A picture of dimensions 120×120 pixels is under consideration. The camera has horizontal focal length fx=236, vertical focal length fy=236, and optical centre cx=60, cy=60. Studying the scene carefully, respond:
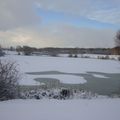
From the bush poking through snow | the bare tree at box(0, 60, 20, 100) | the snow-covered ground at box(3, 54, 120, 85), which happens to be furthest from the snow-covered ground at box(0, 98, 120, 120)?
the snow-covered ground at box(3, 54, 120, 85)

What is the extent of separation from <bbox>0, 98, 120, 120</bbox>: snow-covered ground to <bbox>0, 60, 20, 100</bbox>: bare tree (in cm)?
250

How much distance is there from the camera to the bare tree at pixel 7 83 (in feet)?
32.7

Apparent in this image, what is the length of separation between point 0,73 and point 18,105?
10.7 feet

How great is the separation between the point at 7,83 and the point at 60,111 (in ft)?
13.5

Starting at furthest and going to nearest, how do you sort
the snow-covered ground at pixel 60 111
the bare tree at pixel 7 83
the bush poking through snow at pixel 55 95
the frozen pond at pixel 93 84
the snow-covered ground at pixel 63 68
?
the snow-covered ground at pixel 63 68, the frozen pond at pixel 93 84, the bush poking through snow at pixel 55 95, the bare tree at pixel 7 83, the snow-covered ground at pixel 60 111

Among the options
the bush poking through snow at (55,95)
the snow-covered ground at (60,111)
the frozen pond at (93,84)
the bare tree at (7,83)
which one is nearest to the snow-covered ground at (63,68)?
the frozen pond at (93,84)

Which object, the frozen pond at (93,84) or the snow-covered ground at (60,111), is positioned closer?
the snow-covered ground at (60,111)

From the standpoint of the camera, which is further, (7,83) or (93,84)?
(93,84)

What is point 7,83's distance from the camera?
1025cm

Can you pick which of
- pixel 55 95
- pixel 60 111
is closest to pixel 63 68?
pixel 55 95

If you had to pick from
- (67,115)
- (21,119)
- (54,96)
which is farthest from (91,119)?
(54,96)

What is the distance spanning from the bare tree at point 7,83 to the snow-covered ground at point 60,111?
8.19ft

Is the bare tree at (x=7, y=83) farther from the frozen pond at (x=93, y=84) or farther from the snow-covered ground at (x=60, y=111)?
the frozen pond at (x=93, y=84)

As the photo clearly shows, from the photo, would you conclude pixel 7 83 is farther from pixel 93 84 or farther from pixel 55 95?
pixel 93 84
